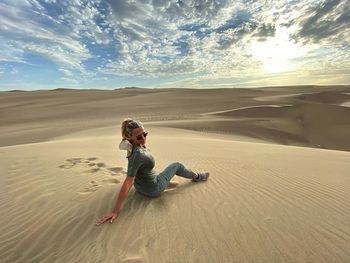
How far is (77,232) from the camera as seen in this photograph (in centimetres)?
377

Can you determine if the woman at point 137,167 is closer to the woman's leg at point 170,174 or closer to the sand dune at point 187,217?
the woman's leg at point 170,174

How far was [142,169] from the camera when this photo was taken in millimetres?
4215

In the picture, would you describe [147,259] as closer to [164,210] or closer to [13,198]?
[164,210]

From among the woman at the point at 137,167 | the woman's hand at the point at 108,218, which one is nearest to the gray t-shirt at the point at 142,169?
the woman at the point at 137,167

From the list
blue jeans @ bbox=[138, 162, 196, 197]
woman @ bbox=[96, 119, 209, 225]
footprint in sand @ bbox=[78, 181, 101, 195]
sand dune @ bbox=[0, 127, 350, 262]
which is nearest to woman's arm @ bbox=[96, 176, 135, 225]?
woman @ bbox=[96, 119, 209, 225]

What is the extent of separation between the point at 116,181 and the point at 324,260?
3715mm

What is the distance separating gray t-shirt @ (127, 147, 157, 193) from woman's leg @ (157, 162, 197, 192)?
13cm

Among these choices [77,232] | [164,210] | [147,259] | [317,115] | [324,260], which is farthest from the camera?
[317,115]

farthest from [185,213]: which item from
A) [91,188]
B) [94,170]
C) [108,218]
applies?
[94,170]

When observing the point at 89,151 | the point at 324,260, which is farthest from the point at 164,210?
the point at 89,151

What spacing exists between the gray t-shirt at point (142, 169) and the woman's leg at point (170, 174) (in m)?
0.13

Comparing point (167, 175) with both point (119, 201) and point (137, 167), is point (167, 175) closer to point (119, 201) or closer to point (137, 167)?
point (137, 167)

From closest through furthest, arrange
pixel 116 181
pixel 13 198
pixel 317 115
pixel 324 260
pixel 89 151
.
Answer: pixel 324 260 → pixel 13 198 → pixel 116 181 → pixel 89 151 → pixel 317 115

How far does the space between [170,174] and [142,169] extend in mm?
625
